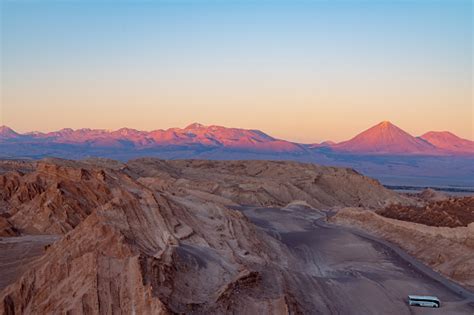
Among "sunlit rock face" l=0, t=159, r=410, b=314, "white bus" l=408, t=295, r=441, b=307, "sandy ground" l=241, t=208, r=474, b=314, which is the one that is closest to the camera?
"sunlit rock face" l=0, t=159, r=410, b=314

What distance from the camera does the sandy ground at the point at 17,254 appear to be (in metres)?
25.7

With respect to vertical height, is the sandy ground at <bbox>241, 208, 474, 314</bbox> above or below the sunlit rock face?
below

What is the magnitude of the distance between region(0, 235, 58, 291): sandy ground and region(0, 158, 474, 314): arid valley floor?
0.19 ft

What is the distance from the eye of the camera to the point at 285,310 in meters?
19.9

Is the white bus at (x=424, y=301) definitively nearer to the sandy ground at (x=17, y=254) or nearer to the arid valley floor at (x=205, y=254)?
the arid valley floor at (x=205, y=254)

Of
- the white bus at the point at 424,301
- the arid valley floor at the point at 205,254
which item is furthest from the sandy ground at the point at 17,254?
the white bus at the point at 424,301

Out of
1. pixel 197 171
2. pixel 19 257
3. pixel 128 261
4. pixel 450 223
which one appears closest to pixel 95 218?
pixel 128 261

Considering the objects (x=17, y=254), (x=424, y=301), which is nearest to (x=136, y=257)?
(x=17, y=254)

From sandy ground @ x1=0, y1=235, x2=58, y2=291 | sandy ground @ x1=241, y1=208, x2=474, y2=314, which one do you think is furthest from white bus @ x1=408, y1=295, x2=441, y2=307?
sandy ground @ x1=0, y1=235, x2=58, y2=291

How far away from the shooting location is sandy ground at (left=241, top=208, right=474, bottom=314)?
2539 cm

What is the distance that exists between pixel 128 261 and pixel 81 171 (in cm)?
2345

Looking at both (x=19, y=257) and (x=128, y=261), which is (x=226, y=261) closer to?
(x=128, y=261)

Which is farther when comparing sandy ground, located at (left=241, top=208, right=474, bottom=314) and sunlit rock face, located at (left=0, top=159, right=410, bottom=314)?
sandy ground, located at (left=241, top=208, right=474, bottom=314)

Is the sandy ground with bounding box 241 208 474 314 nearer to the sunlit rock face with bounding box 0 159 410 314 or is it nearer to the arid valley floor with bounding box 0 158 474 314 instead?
the arid valley floor with bounding box 0 158 474 314
